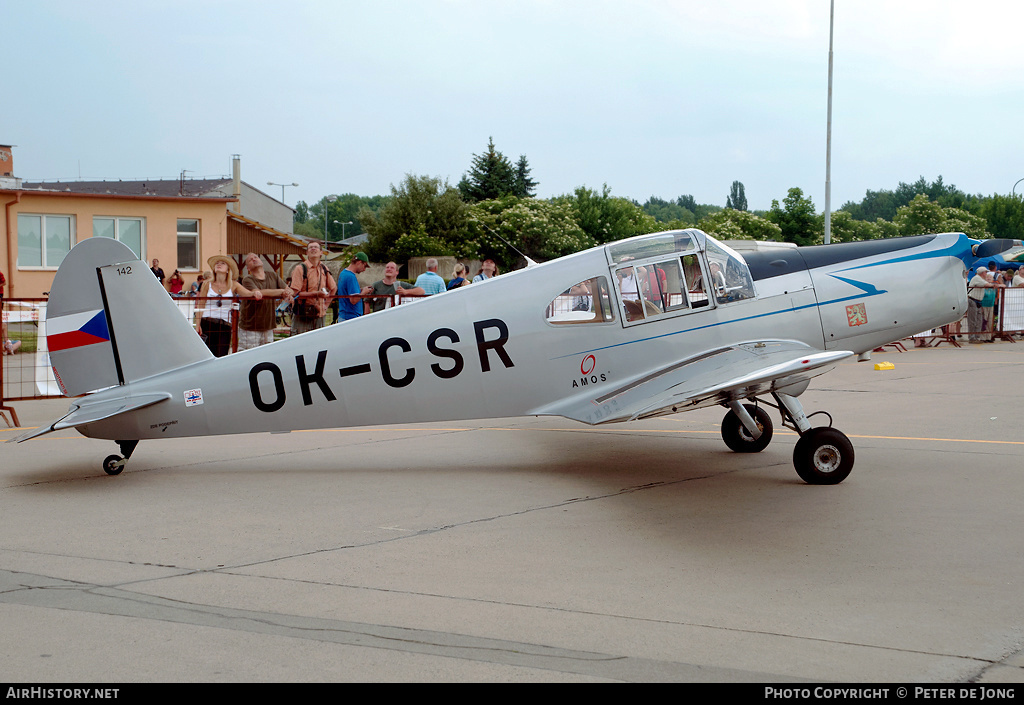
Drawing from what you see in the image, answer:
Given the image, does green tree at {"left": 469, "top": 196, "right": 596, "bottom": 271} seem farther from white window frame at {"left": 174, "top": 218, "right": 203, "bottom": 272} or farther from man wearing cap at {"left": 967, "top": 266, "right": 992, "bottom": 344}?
man wearing cap at {"left": 967, "top": 266, "right": 992, "bottom": 344}

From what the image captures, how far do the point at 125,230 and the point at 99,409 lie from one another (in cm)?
2860

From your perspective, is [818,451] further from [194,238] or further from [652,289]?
[194,238]

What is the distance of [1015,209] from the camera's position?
81750 millimetres

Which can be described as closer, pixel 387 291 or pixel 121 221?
pixel 387 291

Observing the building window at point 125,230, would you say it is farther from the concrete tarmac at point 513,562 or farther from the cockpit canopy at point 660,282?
the cockpit canopy at point 660,282

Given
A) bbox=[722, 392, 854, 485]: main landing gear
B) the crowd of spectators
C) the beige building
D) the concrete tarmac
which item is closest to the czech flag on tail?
the concrete tarmac

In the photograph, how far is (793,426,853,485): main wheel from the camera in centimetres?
712

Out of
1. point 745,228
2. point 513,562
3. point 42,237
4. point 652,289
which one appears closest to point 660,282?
point 652,289

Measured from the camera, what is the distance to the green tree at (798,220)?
7038 cm

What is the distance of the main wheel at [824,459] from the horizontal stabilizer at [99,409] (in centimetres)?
534

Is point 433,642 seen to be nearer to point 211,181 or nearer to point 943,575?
point 943,575

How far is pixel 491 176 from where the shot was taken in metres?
72.8

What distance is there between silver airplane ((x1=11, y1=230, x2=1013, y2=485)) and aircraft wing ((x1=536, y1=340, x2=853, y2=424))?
28 mm

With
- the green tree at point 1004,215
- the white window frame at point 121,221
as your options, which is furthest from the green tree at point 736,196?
the white window frame at point 121,221
